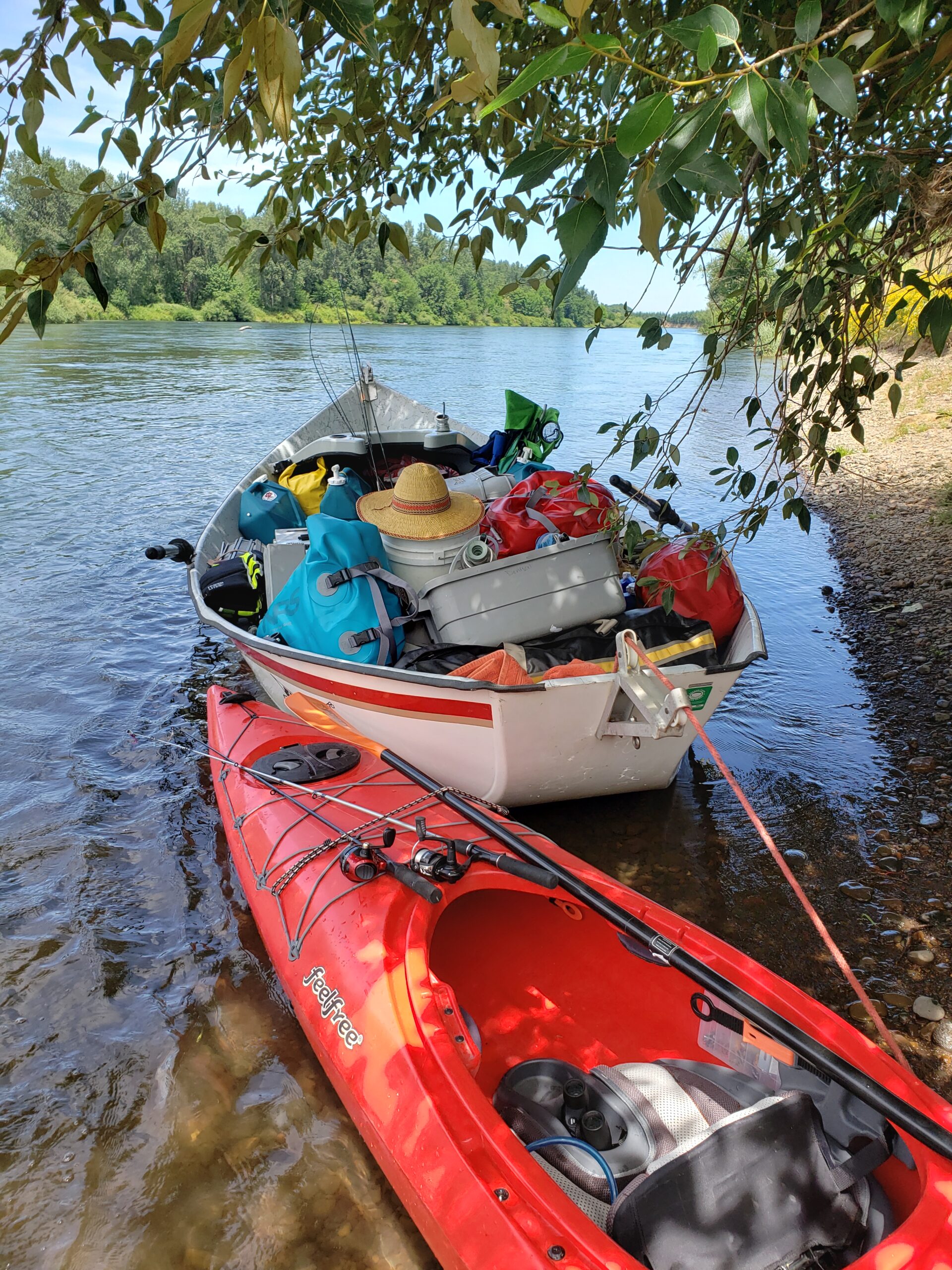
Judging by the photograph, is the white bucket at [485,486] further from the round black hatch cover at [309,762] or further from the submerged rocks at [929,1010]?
the submerged rocks at [929,1010]

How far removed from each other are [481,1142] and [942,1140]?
109cm

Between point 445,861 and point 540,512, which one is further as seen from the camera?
point 540,512

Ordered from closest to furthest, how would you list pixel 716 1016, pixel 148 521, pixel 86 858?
pixel 716 1016, pixel 86 858, pixel 148 521

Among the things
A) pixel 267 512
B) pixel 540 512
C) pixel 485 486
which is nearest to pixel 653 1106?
pixel 540 512

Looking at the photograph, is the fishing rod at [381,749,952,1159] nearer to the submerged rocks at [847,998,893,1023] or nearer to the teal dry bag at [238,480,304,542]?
the submerged rocks at [847,998,893,1023]

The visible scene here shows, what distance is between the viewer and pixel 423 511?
436 cm

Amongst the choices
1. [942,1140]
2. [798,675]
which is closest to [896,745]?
[798,675]

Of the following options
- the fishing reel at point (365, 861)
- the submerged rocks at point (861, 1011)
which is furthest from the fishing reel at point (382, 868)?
the submerged rocks at point (861, 1011)

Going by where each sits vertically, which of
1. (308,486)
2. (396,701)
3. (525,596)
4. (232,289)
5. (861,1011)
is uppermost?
(232,289)

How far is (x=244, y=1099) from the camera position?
8.89 ft

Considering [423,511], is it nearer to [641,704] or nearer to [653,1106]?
[641,704]

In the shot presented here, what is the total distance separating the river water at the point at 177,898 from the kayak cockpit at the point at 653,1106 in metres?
0.60

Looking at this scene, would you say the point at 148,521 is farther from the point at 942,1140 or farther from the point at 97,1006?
the point at 942,1140

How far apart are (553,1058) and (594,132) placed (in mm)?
3674
